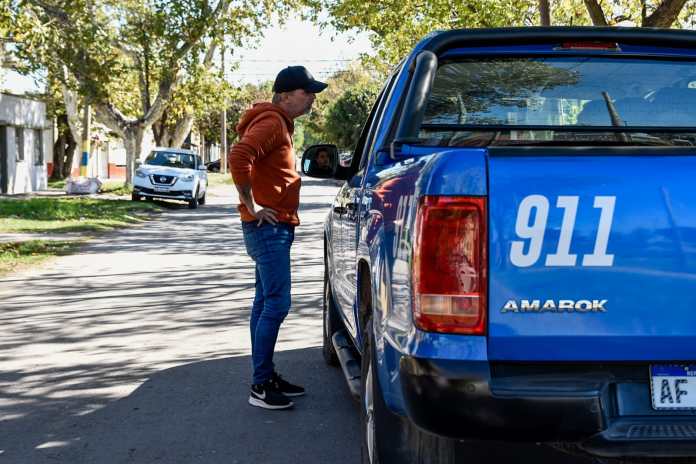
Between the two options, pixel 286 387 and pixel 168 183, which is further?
pixel 168 183

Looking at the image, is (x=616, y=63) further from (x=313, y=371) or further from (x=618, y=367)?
(x=313, y=371)

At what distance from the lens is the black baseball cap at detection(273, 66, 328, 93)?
5.61 m

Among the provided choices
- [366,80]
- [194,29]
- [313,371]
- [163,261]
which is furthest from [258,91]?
[313,371]

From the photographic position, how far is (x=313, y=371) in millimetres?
6727

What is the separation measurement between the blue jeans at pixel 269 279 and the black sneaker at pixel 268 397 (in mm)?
42

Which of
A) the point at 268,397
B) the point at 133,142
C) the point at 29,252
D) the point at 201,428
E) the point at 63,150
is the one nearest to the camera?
the point at 201,428

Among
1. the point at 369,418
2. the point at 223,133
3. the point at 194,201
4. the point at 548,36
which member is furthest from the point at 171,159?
the point at 223,133

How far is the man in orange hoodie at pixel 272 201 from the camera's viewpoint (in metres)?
5.48

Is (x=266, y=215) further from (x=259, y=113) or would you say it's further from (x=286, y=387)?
(x=286, y=387)

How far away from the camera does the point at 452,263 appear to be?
120 inches

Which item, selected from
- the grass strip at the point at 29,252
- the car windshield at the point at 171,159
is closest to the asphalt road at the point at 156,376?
the grass strip at the point at 29,252

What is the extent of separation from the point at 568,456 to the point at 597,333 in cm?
89

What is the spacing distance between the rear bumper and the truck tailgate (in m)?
0.09

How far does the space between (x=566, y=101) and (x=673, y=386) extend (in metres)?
1.87
